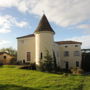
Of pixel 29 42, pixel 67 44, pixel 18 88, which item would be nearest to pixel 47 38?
pixel 29 42

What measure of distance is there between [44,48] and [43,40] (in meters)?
1.75

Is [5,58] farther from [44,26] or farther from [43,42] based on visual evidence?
[44,26]

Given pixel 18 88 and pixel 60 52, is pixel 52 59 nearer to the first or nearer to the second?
pixel 60 52

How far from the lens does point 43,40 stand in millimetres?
38000

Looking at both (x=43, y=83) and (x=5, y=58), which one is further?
(x=5, y=58)

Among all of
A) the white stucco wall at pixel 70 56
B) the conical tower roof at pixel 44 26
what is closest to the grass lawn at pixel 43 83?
the conical tower roof at pixel 44 26

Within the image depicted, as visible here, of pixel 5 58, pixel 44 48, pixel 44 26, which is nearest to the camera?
pixel 44 48

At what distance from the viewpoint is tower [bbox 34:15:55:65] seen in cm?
3803

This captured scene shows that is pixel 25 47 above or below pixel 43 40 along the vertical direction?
below

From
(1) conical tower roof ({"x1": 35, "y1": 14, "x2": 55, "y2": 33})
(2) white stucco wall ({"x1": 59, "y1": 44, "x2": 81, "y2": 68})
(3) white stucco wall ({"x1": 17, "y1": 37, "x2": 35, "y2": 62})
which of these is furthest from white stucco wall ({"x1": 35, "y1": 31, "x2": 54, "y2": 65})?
(2) white stucco wall ({"x1": 59, "y1": 44, "x2": 81, "y2": 68})

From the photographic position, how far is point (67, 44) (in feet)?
160

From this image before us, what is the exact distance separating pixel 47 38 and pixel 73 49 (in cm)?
1307

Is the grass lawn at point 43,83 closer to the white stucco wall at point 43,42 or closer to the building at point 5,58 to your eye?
the white stucco wall at point 43,42

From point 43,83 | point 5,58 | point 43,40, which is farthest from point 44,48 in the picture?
point 43,83
